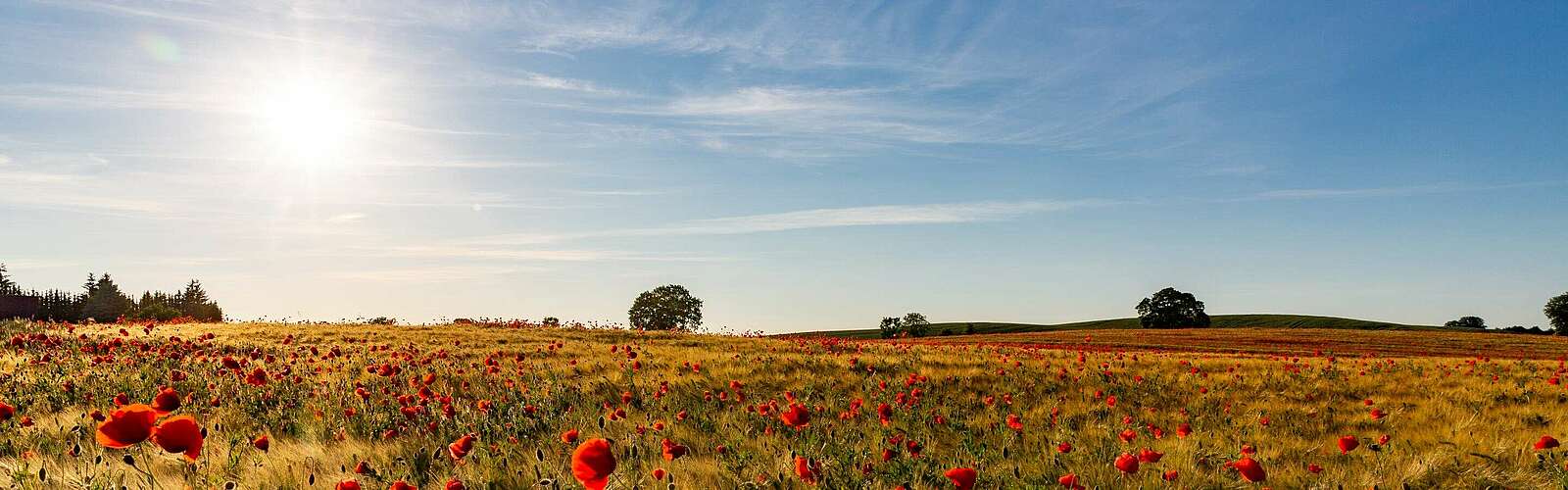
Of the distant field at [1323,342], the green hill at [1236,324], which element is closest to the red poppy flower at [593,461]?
the distant field at [1323,342]

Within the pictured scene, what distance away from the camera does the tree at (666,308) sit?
66062mm

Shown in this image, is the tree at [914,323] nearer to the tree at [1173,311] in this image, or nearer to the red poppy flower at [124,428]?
the tree at [1173,311]

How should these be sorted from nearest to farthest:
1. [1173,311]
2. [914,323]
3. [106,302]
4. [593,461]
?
[593,461] → [106,302] → [914,323] → [1173,311]

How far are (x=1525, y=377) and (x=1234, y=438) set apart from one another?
1209cm

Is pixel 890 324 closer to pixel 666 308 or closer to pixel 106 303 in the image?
pixel 666 308

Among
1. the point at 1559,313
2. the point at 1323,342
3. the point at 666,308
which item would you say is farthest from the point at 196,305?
the point at 1559,313

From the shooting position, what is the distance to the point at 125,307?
178 ft

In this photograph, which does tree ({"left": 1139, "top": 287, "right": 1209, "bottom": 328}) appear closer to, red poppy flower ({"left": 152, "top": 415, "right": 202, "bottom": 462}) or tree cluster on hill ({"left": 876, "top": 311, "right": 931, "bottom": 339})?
tree cluster on hill ({"left": 876, "top": 311, "right": 931, "bottom": 339})

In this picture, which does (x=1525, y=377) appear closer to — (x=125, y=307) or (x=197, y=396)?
(x=197, y=396)

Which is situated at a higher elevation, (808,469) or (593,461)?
(593,461)

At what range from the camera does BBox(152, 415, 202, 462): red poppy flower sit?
3.56 m

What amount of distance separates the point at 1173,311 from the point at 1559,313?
3140 cm

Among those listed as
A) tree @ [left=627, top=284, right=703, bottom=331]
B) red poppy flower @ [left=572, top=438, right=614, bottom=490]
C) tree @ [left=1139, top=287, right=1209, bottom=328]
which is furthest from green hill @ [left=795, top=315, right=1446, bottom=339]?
red poppy flower @ [left=572, top=438, right=614, bottom=490]

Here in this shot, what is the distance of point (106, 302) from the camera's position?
55.0 meters
